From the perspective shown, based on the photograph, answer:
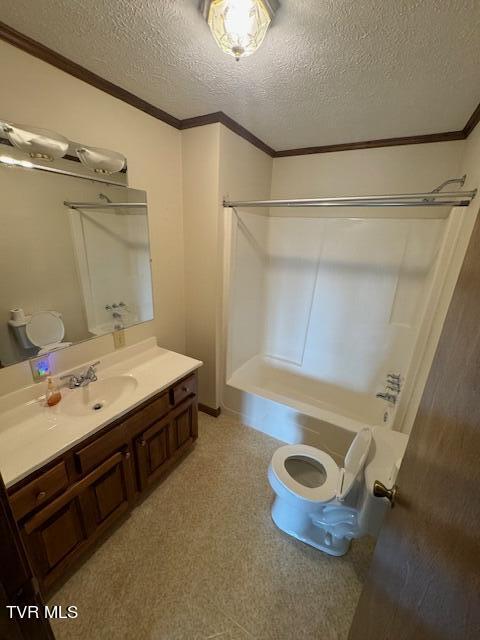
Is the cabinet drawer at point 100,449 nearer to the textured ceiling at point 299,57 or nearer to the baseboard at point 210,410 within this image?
the baseboard at point 210,410

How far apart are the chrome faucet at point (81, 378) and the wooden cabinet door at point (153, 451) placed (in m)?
0.43

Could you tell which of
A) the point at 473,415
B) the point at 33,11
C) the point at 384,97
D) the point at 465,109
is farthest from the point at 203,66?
the point at 473,415

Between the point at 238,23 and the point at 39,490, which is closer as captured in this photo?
the point at 238,23

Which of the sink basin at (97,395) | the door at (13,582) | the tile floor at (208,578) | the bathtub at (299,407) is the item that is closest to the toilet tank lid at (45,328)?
the sink basin at (97,395)

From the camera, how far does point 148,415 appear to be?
1486 millimetres

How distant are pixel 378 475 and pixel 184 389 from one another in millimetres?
1179

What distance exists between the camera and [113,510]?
4.52 ft

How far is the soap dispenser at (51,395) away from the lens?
4.33 ft

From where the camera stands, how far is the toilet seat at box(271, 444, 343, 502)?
53.7 inches

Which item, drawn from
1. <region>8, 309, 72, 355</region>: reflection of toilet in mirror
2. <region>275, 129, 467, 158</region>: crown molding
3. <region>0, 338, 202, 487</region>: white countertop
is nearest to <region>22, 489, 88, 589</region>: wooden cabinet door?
<region>0, 338, 202, 487</region>: white countertop

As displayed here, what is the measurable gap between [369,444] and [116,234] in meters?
1.87

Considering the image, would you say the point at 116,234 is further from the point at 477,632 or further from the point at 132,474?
the point at 477,632

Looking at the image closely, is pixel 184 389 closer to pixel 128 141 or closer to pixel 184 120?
pixel 128 141

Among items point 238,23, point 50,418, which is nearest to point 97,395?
point 50,418
